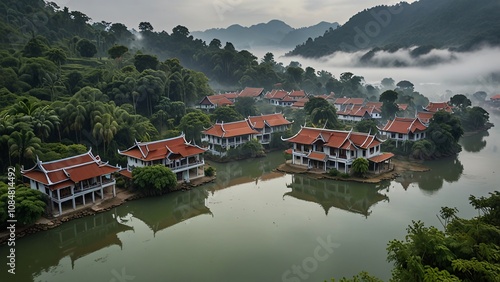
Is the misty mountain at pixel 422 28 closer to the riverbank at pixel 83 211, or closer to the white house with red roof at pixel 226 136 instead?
the white house with red roof at pixel 226 136

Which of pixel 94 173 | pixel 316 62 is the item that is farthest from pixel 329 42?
pixel 94 173

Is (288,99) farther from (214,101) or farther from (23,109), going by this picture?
(23,109)

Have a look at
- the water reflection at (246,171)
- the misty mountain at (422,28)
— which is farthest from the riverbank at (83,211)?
the misty mountain at (422,28)

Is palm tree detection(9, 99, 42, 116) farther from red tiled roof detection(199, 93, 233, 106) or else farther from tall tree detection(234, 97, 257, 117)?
red tiled roof detection(199, 93, 233, 106)

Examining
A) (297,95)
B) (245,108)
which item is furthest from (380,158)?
(297,95)

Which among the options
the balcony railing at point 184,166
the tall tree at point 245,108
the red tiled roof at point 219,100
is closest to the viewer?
the balcony railing at point 184,166

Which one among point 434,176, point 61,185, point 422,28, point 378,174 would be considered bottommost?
point 434,176

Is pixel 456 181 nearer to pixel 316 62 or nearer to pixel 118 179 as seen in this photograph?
pixel 118 179
